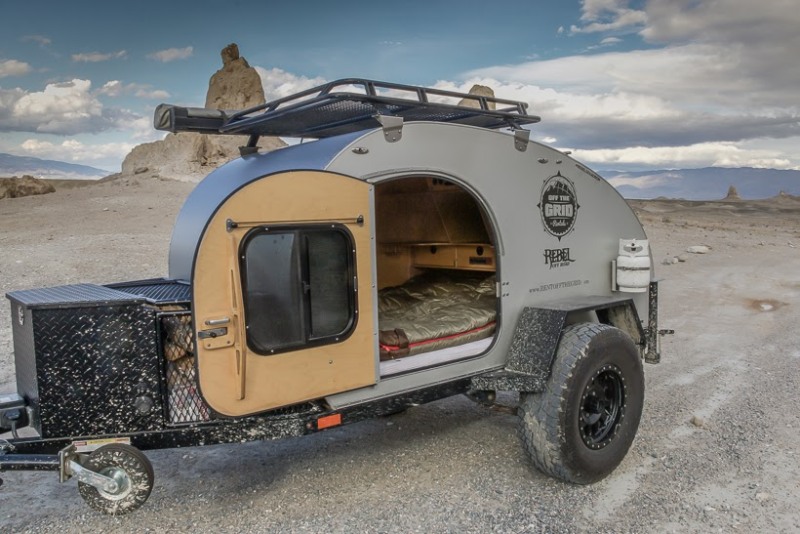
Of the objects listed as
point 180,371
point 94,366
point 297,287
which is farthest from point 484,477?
point 94,366

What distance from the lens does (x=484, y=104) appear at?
5.62 m

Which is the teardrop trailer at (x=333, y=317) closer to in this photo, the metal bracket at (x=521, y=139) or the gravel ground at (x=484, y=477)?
the metal bracket at (x=521, y=139)

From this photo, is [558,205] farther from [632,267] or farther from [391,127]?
[391,127]

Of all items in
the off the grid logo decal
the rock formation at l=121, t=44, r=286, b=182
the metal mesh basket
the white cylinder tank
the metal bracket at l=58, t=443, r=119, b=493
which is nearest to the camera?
the metal bracket at l=58, t=443, r=119, b=493

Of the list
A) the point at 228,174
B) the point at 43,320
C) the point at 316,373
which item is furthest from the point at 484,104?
the point at 43,320

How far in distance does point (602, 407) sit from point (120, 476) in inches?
134

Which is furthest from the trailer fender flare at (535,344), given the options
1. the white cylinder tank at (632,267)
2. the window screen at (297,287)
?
the window screen at (297,287)

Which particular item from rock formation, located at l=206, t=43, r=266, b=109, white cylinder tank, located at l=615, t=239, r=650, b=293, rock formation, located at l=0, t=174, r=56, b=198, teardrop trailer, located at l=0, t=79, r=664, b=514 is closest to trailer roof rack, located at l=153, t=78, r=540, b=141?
teardrop trailer, located at l=0, t=79, r=664, b=514

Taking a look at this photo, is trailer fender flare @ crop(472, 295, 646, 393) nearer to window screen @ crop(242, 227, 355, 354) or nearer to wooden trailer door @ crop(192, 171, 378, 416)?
wooden trailer door @ crop(192, 171, 378, 416)

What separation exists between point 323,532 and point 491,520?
1.07m

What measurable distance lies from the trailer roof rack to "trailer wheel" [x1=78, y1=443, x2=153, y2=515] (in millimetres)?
2483

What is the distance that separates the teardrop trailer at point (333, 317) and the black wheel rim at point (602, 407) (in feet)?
0.05

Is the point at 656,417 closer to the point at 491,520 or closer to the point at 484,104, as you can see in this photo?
the point at 491,520

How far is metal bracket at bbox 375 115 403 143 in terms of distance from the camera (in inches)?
175
